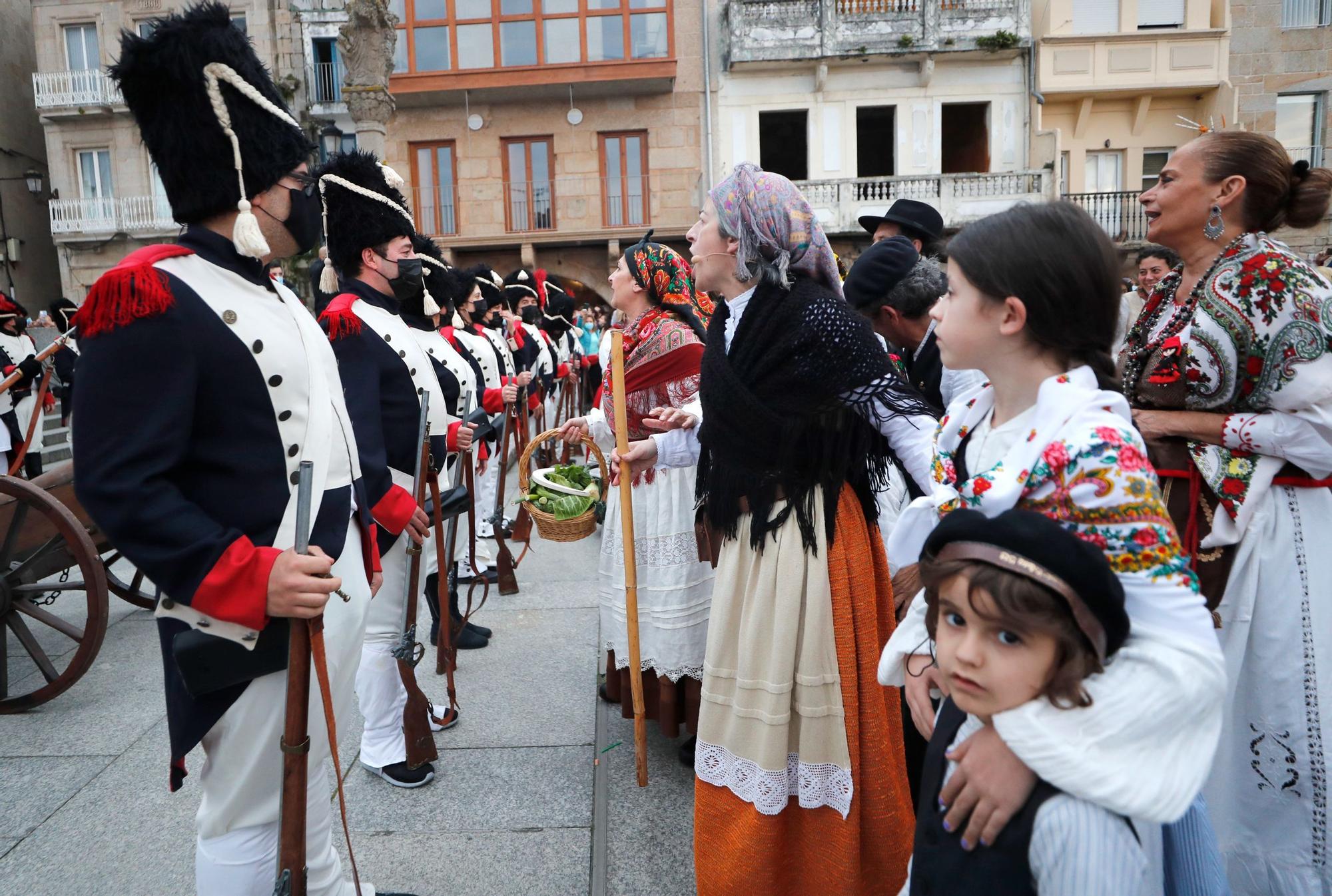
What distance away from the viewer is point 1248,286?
2.10m

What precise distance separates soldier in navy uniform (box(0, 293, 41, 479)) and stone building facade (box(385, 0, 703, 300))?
11.7 m

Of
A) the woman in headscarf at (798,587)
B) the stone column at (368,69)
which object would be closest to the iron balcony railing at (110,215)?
the stone column at (368,69)

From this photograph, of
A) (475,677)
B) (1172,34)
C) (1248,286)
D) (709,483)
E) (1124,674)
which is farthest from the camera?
(1172,34)

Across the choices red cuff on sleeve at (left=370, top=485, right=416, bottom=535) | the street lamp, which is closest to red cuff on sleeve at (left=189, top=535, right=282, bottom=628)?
red cuff on sleeve at (left=370, top=485, right=416, bottom=535)

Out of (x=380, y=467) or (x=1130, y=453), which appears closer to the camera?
(x=1130, y=453)

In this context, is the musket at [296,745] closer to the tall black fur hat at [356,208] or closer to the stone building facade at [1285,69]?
the tall black fur hat at [356,208]

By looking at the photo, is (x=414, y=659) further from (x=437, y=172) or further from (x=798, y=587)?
(x=437, y=172)

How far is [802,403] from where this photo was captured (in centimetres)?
223

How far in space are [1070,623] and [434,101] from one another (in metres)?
22.2

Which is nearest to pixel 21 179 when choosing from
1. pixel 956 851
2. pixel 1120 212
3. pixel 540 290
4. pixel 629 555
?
pixel 540 290

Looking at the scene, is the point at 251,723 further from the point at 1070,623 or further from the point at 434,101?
the point at 434,101

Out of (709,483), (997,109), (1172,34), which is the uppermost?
(1172,34)

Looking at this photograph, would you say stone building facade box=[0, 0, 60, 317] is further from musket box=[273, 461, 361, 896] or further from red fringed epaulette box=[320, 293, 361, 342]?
musket box=[273, 461, 361, 896]

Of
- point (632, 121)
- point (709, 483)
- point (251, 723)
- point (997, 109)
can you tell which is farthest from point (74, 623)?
point (997, 109)
